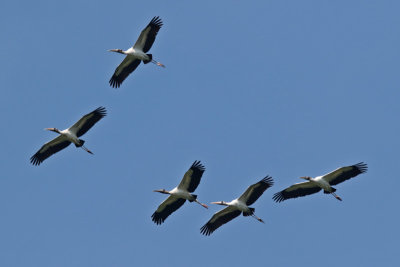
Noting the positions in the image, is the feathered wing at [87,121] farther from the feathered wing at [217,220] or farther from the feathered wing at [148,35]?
the feathered wing at [217,220]

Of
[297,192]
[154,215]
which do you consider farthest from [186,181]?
[297,192]

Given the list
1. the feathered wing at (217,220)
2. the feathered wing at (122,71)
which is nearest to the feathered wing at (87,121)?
the feathered wing at (122,71)

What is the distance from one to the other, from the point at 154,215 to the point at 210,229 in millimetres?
2442

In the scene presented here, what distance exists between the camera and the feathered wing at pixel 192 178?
43.4 meters

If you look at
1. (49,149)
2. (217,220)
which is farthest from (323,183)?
(49,149)

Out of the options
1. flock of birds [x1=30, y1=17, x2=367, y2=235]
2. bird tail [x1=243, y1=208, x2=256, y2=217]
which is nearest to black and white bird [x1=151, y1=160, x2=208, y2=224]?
flock of birds [x1=30, y1=17, x2=367, y2=235]

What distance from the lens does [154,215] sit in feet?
150

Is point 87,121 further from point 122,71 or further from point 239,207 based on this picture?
point 239,207

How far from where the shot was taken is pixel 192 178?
1724 inches

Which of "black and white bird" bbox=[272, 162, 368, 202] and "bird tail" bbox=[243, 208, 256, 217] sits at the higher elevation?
"black and white bird" bbox=[272, 162, 368, 202]

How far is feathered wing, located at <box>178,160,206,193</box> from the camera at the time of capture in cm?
4338

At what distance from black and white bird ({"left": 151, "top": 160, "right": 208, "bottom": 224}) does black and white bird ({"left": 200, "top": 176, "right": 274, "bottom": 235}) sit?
0.79m

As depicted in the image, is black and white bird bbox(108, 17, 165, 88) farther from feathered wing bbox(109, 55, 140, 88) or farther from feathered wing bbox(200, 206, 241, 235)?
feathered wing bbox(200, 206, 241, 235)

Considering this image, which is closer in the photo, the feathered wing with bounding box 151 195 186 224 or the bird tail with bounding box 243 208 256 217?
the bird tail with bounding box 243 208 256 217
